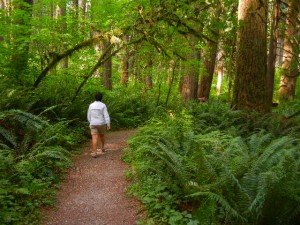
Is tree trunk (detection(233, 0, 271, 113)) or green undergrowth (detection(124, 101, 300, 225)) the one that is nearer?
green undergrowth (detection(124, 101, 300, 225))

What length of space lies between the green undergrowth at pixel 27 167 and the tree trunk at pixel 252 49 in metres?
5.31

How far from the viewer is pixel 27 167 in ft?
19.1

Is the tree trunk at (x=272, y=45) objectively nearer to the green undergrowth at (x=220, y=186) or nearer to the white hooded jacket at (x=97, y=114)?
the white hooded jacket at (x=97, y=114)

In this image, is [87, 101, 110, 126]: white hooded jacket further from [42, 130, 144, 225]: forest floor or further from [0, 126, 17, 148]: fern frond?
[0, 126, 17, 148]: fern frond

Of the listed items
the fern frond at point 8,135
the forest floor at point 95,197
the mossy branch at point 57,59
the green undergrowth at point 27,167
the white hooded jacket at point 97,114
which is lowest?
the forest floor at point 95,197

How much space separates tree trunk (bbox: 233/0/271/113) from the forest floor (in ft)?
14.5

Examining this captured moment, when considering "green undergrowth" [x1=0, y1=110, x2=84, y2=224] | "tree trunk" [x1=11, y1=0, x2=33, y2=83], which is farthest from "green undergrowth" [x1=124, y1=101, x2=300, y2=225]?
"tree trunk" [x1=11, y1=0, x2=33, y2=83]

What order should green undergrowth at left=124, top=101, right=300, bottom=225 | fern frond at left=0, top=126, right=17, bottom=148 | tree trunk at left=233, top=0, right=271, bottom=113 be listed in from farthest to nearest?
1. tree trunk at left=233, top=0, right=271, bottom=113
2. fern frond at left=0, top=126, right=17, bottom=148
3. green undergrowth at left=124, top=101, right=300, bottom=225

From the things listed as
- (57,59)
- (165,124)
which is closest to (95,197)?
(165,124)

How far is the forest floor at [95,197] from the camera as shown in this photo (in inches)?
194

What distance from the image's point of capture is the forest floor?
4930mm

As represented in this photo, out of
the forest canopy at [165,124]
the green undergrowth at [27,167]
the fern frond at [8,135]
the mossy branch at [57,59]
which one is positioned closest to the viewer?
the forest canopy at [165,124]

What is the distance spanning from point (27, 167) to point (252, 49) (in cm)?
686

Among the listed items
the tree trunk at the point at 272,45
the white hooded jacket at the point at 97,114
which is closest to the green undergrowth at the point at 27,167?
the white hooded jacket at the point at 97,114
